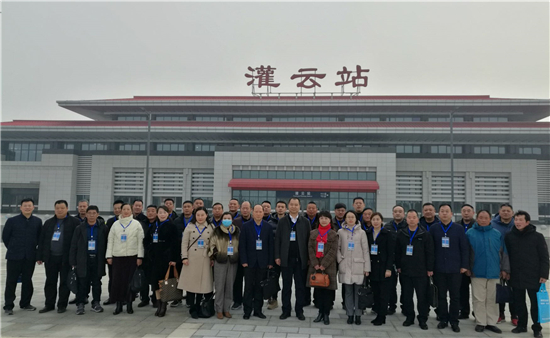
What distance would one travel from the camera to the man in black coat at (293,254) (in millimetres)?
6590

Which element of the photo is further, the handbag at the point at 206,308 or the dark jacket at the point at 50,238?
the dark jacket at the point at 50,238

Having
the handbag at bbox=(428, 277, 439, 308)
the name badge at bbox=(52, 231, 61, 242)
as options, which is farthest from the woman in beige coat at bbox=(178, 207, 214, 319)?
the handbag at bbox=(428, 277, 439, 308)

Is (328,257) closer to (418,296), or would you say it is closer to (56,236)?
(418,296)

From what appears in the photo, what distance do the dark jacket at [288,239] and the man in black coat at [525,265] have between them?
360 cm

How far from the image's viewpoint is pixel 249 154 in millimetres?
33875

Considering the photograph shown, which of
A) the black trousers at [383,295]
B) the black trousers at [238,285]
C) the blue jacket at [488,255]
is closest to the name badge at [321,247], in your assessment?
the black trousers at [383,295]

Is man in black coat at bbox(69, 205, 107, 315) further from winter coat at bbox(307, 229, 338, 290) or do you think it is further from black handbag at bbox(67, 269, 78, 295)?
winter coat at bbox(307, 229, 338, 290)

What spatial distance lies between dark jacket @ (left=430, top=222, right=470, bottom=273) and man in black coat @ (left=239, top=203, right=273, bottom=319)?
9.91 ft

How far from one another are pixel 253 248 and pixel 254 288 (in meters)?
0.76

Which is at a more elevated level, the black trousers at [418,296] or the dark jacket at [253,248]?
the dark jacket at [253,248]

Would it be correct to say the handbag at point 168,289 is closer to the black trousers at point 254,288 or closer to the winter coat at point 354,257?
the black trousers at point 254,288

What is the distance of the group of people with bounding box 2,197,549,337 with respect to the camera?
A: 20.3 ft

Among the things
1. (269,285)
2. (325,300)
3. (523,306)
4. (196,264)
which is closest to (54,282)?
(196,264)

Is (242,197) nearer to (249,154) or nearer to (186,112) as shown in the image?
(249,154)
